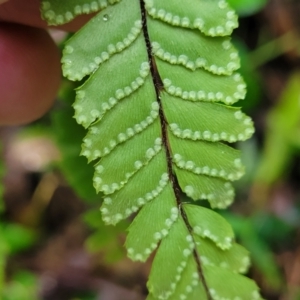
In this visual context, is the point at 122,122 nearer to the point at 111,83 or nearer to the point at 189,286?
the point at 111,83

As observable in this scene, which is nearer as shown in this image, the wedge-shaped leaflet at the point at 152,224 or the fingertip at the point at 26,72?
the wedge-shaped leaflet at the point at 152,224

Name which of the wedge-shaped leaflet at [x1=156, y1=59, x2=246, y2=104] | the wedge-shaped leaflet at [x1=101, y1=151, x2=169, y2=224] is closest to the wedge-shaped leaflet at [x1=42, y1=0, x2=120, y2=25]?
the wedge-shaped leaflet at [x1=156, y1=59, x2=246, y2=104]

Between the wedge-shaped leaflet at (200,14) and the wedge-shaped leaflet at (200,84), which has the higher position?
the wedge-shaped leaflet at (200,14)

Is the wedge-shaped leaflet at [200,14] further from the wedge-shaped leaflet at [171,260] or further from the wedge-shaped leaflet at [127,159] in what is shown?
the wedge-shaped leaflet at [171,260]

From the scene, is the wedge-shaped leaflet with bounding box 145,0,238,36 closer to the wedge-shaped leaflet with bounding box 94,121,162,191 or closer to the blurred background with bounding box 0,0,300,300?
the wedge-shaped leaflet with bounding box 94,121,162,191

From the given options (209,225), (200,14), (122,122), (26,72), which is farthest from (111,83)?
(26,72)

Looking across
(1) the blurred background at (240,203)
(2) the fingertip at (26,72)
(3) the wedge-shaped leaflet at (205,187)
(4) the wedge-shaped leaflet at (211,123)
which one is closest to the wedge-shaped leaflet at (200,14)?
(4) the wedge-shaped leaflet at (211,123)
